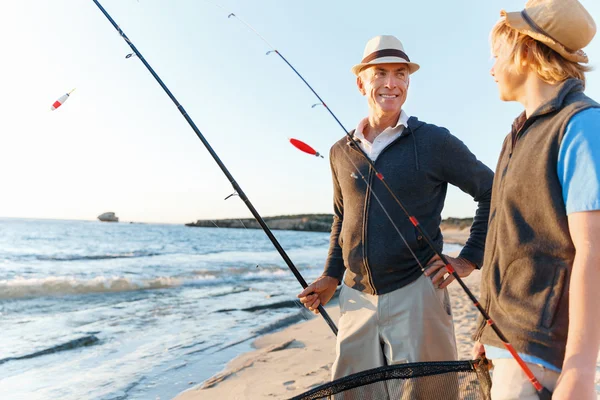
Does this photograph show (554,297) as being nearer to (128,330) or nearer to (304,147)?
(304,147)

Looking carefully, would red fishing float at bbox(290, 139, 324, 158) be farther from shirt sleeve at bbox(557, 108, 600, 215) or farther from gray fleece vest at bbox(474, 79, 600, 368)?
shirt sleeve at bbox(557, 108, 600, 215)

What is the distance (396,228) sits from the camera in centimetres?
231

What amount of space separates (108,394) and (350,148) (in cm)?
314

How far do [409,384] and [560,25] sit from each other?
1.14m

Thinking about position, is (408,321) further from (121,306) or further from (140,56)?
(121,306)

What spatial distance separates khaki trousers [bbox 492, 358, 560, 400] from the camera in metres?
1.25

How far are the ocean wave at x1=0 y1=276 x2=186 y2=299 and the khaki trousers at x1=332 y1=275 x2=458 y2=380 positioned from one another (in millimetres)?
9969

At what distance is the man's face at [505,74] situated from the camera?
141 cm

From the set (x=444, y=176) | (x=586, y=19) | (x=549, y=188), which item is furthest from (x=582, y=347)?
(x=444, y=176)

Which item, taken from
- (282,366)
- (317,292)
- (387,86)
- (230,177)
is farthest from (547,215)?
(282,366)

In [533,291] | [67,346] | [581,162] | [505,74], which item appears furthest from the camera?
[67,346]

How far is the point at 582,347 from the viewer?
3.69ft

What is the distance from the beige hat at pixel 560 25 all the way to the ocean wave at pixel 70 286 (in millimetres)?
11179

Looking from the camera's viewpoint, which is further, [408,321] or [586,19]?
[408,321]
